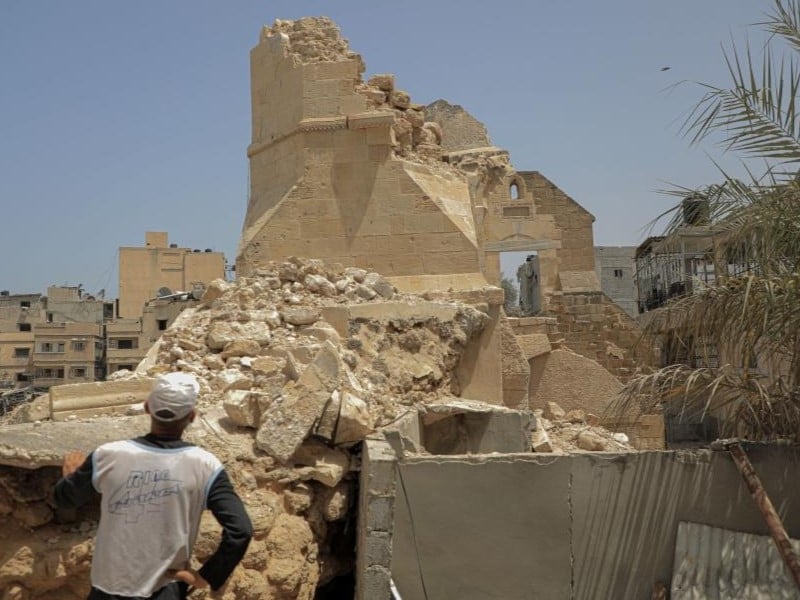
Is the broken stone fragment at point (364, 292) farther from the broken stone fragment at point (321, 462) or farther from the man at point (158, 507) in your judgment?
the man at point (158, 507)

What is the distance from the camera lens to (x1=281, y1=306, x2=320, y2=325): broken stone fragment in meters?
7.00

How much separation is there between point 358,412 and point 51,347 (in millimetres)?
33021

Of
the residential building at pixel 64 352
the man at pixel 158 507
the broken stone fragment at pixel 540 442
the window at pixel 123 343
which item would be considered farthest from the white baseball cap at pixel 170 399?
the residential building at pixel 64 352

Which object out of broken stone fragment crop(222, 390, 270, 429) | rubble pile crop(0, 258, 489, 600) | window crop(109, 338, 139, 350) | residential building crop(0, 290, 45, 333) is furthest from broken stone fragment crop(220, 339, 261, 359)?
residential building crop(0, 290, 45, 333)

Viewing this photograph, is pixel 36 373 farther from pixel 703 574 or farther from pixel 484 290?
pixel 703 574

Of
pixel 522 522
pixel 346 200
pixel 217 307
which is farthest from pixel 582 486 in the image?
pixel 346 200

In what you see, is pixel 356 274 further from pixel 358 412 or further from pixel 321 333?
pixel 358 412

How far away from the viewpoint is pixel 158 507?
262 cm

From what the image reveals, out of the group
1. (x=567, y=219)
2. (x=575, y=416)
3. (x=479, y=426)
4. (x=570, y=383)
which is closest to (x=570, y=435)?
(x=575, y=416)

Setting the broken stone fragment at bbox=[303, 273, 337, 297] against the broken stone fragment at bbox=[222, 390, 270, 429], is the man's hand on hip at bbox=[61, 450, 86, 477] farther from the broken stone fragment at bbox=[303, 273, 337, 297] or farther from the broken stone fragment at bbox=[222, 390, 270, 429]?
the broken stone fragment at bbox=[303, 273, 337, 297]

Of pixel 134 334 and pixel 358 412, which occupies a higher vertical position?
pixel 134 334

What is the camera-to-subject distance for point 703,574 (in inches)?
188

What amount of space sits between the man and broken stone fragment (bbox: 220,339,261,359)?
12.0 ft

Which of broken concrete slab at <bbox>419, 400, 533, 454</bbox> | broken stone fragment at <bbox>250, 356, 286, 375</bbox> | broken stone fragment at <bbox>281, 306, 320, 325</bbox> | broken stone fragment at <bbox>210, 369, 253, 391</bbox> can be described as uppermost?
broken stone fragment at <bbox>281, 306, 320, 325</bbox>
